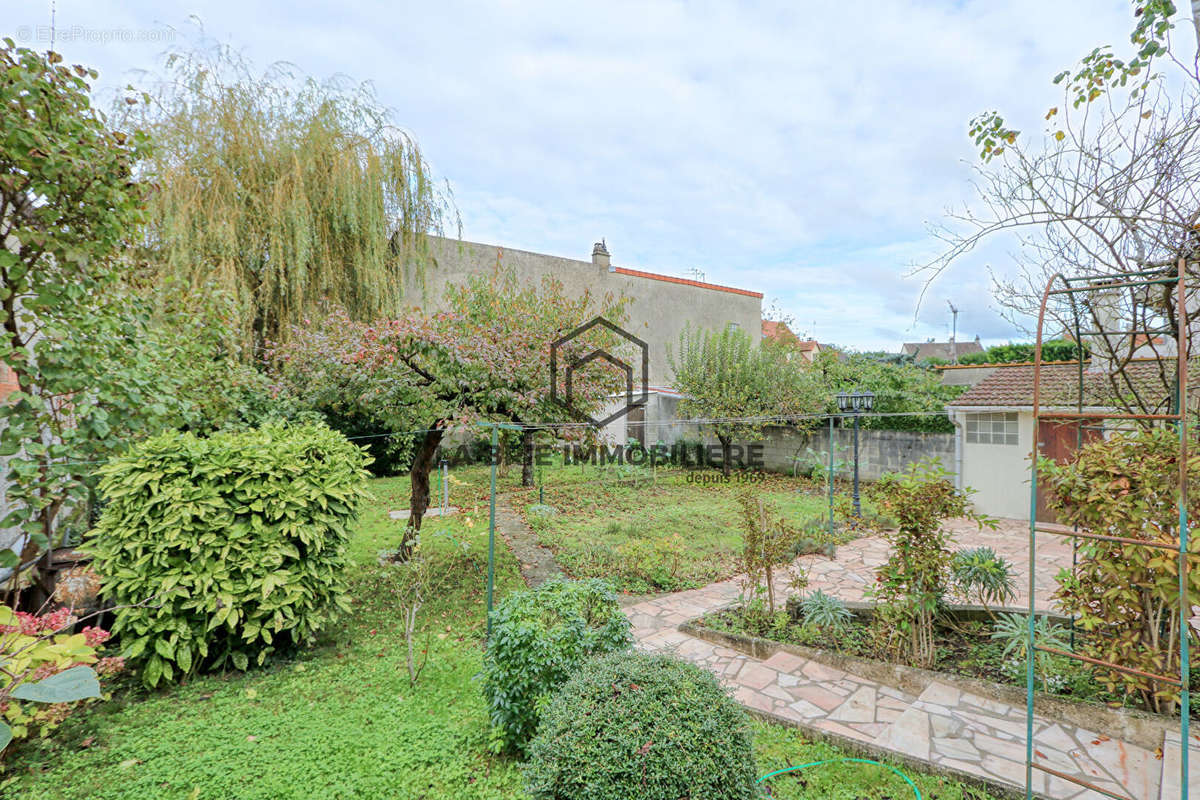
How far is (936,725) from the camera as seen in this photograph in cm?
296

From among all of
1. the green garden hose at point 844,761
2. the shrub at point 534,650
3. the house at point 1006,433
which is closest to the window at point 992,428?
the house at point 1006,433

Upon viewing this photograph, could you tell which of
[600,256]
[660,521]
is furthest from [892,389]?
[600,256]

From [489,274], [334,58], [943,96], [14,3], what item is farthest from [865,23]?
[489,274]

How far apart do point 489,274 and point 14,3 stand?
856cm

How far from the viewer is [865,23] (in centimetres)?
462

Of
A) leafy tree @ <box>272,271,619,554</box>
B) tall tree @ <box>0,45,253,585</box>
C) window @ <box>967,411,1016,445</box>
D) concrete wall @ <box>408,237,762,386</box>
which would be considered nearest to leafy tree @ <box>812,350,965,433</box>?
window @ <box>967,411,1016,445</box>

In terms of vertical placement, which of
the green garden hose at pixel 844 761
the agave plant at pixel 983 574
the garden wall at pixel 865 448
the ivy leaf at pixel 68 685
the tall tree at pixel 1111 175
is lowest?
the green garden hose at pixel 844 761

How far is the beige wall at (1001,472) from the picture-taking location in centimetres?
881

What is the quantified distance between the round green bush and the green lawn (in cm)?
66

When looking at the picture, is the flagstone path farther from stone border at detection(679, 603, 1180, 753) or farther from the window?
the window

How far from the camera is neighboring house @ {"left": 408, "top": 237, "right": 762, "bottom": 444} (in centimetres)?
1152

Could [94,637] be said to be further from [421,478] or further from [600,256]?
[600,256]

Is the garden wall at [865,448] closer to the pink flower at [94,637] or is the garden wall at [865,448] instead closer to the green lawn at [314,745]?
the green lawn at [314,745]

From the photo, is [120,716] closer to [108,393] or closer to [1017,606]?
[108,393]
